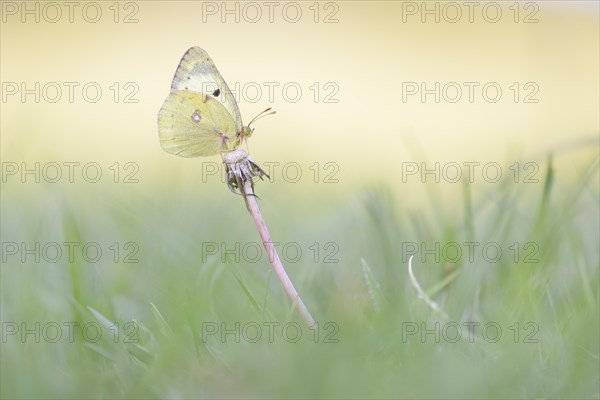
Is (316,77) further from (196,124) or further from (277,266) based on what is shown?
(277,266)

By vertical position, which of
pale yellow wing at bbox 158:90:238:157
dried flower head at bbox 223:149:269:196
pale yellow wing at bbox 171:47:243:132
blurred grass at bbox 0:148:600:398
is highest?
pale yellow wing at bbox 171:47:243:132

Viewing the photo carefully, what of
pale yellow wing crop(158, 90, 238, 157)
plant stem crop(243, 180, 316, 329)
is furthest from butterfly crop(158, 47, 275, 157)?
plant stem crop(243, 180, 316, 329)

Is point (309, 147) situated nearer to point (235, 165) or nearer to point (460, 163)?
point (460, 163)

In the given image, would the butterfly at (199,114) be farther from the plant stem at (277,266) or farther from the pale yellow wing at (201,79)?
the plant stem at (277,266)

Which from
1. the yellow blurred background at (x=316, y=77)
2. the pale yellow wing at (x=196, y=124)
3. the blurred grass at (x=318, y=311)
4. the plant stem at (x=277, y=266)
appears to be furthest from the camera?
the yellow blurred background at (x=316, y=77)

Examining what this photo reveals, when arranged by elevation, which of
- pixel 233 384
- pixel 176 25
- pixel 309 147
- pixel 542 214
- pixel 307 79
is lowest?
pixel 233 384

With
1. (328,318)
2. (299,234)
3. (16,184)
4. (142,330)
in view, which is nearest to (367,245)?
(299,234)

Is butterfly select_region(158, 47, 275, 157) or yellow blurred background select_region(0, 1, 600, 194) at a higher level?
yellow blurred background select_region(0, 1, 600, 194)

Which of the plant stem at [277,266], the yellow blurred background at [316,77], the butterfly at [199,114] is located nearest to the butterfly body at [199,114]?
the butterfly at [199,114]

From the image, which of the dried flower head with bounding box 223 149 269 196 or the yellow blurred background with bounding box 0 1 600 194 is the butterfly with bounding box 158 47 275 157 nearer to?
the dried flower head with bounding box 223 149 269 196
